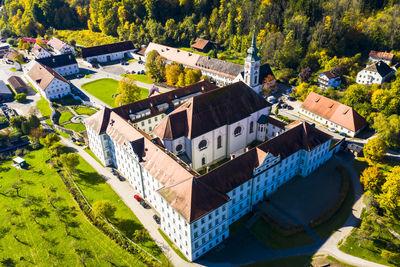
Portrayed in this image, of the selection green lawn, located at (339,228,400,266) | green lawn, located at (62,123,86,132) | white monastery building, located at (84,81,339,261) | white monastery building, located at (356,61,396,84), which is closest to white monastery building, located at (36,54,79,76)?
green lawn, located at (62,123,86,132)

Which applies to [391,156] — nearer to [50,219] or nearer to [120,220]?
[120,220]

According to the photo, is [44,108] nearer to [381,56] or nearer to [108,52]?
[108,52]

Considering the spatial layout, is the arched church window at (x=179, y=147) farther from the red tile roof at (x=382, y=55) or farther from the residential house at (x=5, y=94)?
the red tile roof at (x=382, y=55)

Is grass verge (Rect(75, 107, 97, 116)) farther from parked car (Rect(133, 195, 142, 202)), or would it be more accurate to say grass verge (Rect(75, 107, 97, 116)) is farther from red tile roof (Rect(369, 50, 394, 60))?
red tile roof (Rect(369, 50, 394, 60))

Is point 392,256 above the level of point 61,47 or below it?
below

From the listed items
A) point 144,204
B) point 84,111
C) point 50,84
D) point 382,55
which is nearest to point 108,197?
point 144,204

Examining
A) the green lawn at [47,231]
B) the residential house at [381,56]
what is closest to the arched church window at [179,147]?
the green lawn at [47,231]

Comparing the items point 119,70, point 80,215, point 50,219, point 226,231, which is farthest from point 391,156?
point 119,70
